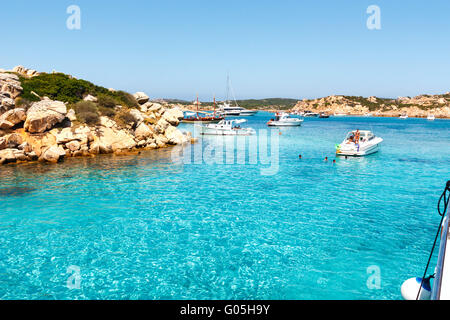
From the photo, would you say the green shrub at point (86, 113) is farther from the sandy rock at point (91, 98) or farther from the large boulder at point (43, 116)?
the sandy rock at point (91, 98)

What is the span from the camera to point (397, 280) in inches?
361

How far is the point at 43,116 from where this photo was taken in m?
29.0

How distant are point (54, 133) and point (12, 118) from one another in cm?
388

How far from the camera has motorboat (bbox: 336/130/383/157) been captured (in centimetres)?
3156

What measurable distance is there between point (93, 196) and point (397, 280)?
16.3 meters

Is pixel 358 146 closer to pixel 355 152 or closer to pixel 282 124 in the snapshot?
pixel 355 152

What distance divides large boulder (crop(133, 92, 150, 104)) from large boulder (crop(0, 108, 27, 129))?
25492 mm

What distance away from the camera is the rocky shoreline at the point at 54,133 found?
26.8 meters

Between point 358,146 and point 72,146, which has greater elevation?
point 72,146

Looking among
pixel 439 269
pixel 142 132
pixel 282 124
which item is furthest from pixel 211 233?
pixel 282 124

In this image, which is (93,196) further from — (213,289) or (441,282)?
(441,282)

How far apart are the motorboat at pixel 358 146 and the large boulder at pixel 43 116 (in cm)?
3230

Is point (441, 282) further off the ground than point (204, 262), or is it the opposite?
point (441, 282)
